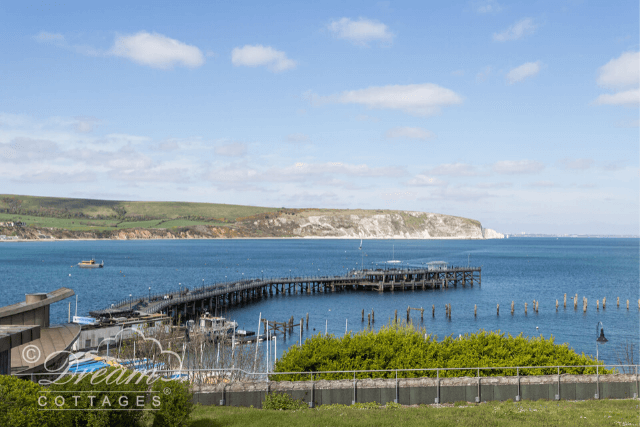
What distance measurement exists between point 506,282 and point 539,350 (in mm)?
99592

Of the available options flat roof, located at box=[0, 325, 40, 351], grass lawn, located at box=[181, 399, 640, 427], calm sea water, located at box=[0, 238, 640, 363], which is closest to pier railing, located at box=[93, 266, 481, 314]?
calm sea water, located at box=[0, 238, 640, 363]

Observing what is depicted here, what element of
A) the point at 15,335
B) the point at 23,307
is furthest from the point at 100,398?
the point at 23,307

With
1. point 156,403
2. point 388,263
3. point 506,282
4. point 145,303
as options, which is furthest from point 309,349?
point 388,263

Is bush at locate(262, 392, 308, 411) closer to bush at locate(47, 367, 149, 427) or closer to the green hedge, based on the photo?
the green hedge

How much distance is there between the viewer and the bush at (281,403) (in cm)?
1831

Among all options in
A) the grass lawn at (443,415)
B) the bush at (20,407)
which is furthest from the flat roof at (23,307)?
the grass lawn at (443,415)

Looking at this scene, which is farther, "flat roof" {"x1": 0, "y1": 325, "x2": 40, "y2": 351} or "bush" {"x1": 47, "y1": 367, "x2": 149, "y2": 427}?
"flat roof" {"x1": 0, "y1": 325, "x2": 40, "y2": 351}

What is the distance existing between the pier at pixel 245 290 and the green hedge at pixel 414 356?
4179cm

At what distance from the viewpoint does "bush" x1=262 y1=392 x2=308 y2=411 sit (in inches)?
721

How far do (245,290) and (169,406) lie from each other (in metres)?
80.7

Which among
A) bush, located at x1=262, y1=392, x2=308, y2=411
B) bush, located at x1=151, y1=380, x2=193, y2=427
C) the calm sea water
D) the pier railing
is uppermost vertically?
bush, located at x1=151, y1=380, x2=193, y2=427

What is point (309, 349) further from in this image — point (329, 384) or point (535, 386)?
point (535, 386)

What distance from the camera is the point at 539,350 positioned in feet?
76.3

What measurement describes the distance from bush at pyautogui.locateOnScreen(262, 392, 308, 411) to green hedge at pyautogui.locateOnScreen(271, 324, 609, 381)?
2969 mm
